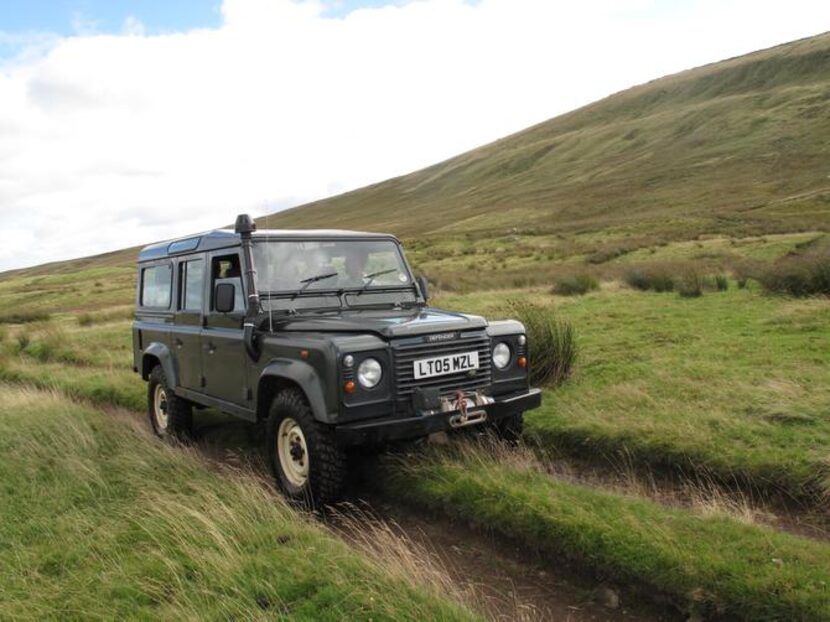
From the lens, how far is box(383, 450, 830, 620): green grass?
3797 mm

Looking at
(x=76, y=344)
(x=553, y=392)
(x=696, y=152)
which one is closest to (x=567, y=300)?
(x=553, y=392)

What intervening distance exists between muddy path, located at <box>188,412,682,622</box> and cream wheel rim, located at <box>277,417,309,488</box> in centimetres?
44

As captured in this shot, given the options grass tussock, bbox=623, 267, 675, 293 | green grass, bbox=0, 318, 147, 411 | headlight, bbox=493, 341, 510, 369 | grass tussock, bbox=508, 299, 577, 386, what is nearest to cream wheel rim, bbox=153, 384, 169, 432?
green grass, bbox=0, 318, 147, 411

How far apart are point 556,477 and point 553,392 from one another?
2.37m

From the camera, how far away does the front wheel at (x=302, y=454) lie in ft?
17.2

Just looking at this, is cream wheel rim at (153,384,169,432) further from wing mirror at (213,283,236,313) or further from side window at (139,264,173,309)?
wing mirror at (213,283,236,313)

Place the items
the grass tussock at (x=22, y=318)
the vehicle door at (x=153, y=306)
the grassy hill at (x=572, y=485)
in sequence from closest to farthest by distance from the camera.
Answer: the grassy hill at (x=572, y=485) < the vehicle door at (x=153, y=306) < the grass tussock at (x=22, y=318)

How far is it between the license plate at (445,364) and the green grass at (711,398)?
1.69 meters

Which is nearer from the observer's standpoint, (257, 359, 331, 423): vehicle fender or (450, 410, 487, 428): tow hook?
(257, 359, 331, 423): vehicle fender

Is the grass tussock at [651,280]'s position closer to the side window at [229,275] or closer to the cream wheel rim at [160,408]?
the cream wheel rim at [160,408]

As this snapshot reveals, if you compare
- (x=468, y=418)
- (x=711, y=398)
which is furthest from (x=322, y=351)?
(x=711, y=398)

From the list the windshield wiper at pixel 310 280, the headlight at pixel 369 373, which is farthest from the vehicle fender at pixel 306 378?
the windshield wiper at pixel 310 280

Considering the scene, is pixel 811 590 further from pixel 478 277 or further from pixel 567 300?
pixel 478 277

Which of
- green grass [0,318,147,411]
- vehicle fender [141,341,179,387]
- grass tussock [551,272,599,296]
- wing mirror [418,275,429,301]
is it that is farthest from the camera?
grass tussock [551,272,599,296]
